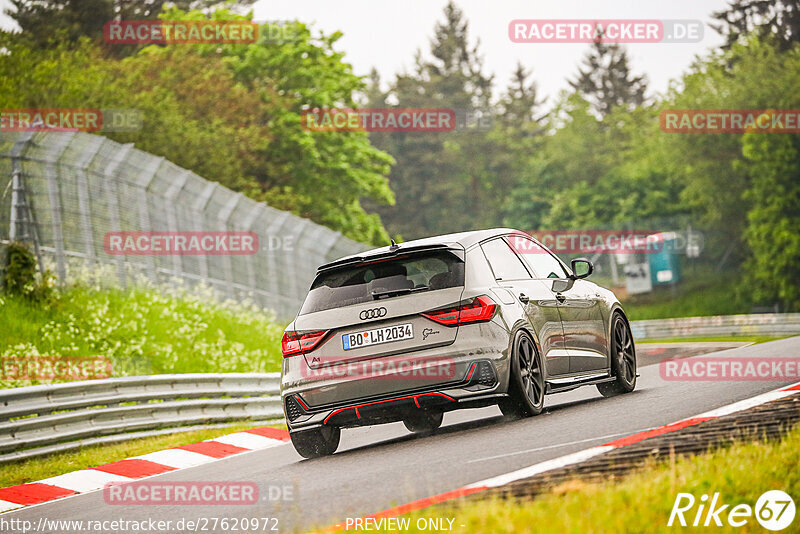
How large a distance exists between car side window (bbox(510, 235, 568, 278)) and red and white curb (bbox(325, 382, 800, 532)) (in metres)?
2.24

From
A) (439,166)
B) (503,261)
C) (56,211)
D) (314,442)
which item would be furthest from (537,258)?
(439,166)

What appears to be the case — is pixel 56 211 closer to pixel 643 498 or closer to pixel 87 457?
pixel 87 457

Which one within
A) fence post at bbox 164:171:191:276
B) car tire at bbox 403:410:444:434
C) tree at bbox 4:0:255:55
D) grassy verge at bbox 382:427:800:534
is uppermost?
tree at bbox 4:0:255:55

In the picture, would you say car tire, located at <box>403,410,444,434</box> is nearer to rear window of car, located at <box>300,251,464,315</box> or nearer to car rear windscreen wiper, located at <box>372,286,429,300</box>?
rear window of car, located at <box>300,251,464,315</box>

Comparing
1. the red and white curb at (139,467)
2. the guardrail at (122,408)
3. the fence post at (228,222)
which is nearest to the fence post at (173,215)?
the fence post at (228,222)

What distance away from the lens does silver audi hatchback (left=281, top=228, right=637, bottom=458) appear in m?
8.70

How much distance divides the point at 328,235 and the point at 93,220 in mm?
7035

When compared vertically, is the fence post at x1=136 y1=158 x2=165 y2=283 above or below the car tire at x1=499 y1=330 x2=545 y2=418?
above

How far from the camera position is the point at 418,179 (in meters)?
97.2

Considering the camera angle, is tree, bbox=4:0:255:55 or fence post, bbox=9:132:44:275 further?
tree, bbox=4:0:255:55

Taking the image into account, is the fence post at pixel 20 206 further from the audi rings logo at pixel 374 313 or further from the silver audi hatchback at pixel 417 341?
the audi rings logo at pixel 374 313

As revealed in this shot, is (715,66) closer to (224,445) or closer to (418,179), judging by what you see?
(418,179)

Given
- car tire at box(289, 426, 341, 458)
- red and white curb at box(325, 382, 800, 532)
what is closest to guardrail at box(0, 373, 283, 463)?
car tire at box(289, 426, 341, 458)

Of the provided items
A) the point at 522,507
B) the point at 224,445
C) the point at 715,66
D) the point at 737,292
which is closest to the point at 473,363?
the point at 522,507
